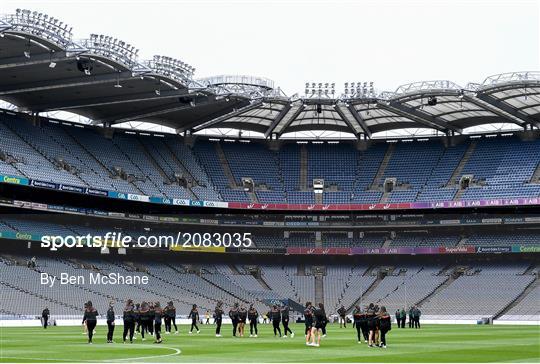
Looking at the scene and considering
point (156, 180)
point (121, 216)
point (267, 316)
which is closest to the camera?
point (267, 316)

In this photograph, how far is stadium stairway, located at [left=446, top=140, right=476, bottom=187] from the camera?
86.1m

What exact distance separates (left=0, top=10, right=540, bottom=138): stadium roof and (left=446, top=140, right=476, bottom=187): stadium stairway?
2.44 m

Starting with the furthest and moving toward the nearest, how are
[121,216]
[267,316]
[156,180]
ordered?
1. [156,180]
2. [121,216]
3. [267,316]

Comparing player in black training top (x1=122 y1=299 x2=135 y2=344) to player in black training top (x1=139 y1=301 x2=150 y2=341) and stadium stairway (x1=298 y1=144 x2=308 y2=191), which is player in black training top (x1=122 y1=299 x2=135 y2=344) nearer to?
player in black training top (x1=139 y1=301 x2=150 y2=341)

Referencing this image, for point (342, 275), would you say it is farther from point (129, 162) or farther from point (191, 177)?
point (129, 162)

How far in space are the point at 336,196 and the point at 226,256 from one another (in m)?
13.6

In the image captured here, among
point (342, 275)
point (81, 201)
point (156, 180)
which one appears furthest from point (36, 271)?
point (342, 275)

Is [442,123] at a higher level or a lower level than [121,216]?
higher

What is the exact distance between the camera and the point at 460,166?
8750cm

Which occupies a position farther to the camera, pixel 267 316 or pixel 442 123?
pixel 442 123

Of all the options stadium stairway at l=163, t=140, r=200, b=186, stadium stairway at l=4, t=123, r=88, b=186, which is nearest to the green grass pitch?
stadium stairway at l=4, t=123, r=88, b=186

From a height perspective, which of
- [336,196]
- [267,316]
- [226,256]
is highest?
[336,196]

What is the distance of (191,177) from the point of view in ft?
285

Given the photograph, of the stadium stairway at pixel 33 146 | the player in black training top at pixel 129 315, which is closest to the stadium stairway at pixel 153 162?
the stadium stairway at pixel 33 146
